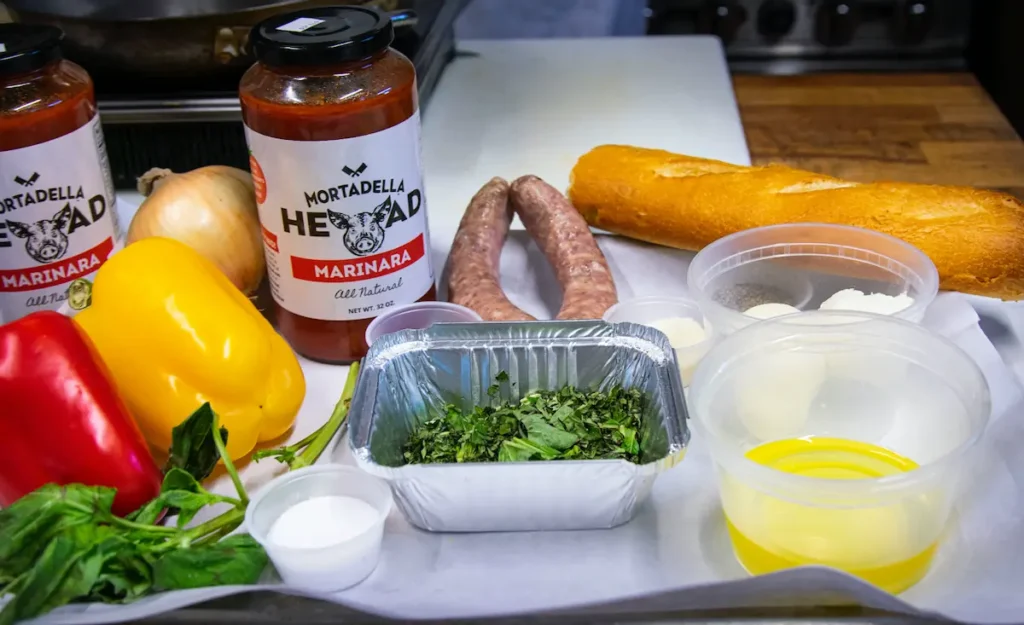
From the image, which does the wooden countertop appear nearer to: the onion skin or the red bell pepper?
the onion skin

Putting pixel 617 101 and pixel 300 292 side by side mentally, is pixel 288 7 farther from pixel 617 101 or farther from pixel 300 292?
pixel 617 101

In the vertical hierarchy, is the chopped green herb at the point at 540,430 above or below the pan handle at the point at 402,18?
below

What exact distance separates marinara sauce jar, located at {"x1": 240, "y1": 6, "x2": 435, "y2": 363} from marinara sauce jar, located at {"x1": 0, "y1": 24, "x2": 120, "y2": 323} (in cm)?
19

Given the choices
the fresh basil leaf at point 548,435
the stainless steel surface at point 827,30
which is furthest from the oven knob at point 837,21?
the fresh basil leaf at point 548,435

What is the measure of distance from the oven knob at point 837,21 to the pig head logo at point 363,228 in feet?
5.39

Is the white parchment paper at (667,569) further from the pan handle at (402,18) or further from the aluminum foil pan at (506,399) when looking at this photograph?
the pan handle at (402,18)

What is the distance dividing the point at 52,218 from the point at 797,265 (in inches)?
33.2

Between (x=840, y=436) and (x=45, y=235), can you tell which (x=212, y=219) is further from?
(x=840, y=436)

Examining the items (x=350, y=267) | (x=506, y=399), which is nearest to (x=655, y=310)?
(x=506, y=399)

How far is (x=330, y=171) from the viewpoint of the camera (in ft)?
3.20

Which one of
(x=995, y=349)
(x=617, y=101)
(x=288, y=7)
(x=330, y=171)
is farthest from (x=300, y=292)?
(x=617, y=101)

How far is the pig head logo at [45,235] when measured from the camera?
1031mm

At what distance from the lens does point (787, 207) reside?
122 centimetres

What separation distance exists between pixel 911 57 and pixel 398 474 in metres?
2.00
